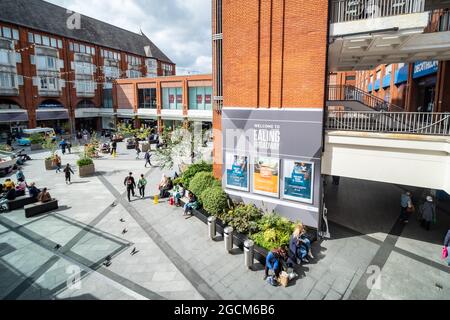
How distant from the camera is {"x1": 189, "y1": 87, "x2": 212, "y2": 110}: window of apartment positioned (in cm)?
3706

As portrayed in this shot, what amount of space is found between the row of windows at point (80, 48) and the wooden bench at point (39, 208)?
41070mm

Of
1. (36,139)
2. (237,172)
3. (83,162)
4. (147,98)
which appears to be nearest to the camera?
(237,172)

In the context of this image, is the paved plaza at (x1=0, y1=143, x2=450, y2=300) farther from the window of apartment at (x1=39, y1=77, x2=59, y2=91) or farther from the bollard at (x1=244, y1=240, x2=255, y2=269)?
the window of apartment at (x1=39, y1=77, x2=59, y2=91)

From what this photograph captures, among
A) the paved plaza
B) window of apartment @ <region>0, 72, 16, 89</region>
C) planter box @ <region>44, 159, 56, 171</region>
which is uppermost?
window of apartment @ <region>0, 72, 16, 89</region>

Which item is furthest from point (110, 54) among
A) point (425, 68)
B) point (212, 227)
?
point (212, 227)

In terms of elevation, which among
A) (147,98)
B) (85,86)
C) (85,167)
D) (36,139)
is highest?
(85,86)

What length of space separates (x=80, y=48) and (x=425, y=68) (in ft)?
164

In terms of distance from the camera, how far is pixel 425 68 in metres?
15.8

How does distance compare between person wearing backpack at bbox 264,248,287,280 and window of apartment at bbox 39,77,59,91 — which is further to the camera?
window of apartment at bbox 39,77,59,91

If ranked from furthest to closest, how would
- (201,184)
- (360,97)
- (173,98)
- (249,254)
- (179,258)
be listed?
(173,98) → (360,97) → (201,184) → (179,258) → (249,254)

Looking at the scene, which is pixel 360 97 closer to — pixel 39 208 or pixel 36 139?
pixel 39 208

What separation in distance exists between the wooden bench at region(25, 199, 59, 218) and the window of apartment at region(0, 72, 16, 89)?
33.0m

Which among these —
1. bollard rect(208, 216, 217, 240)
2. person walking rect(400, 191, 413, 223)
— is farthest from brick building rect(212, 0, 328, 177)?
person walking rect(400, 191, 413, 223)

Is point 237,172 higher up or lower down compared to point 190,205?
higher up
